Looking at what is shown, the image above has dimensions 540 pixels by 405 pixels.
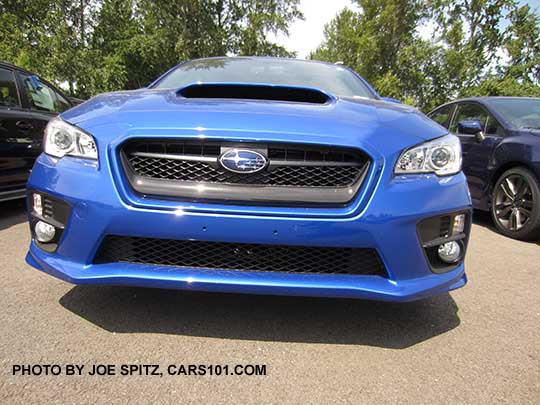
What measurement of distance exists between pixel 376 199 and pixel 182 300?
1.20 metres

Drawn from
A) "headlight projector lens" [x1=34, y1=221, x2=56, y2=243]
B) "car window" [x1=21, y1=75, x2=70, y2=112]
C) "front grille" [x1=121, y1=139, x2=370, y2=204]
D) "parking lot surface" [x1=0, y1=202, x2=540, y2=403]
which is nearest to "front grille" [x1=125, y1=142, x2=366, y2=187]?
"front grille" [x1=121, y1=139, x2=370, y2=204]

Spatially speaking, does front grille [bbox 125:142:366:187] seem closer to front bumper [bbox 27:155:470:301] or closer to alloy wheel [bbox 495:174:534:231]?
front bumper [bbox 27:155:470:301]

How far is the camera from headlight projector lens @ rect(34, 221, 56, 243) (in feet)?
5.71

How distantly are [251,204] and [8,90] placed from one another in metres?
3.66

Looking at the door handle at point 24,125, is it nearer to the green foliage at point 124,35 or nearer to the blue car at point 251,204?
the blue car at point 251,204

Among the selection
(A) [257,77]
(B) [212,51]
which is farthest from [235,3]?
(A) [257,77]

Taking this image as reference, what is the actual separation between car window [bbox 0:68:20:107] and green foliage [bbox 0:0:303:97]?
1274 cm

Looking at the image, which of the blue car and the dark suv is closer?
the blue car

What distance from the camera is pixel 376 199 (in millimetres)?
1581

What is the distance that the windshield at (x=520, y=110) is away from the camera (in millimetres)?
4191

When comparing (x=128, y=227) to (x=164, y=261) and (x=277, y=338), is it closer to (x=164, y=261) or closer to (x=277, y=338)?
(x=164, y=261)

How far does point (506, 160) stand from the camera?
4039mm

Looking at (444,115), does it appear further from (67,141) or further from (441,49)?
(441,49)

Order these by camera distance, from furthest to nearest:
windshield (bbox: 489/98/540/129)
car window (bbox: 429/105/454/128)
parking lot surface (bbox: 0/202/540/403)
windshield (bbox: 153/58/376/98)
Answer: car window (bbox: 429/105/454/128)
windshield (bbox: 489/98/540/129)
windshield (bbox: 153/58/376/98)
parking lot surface (bbox: 0/202/540/403)
